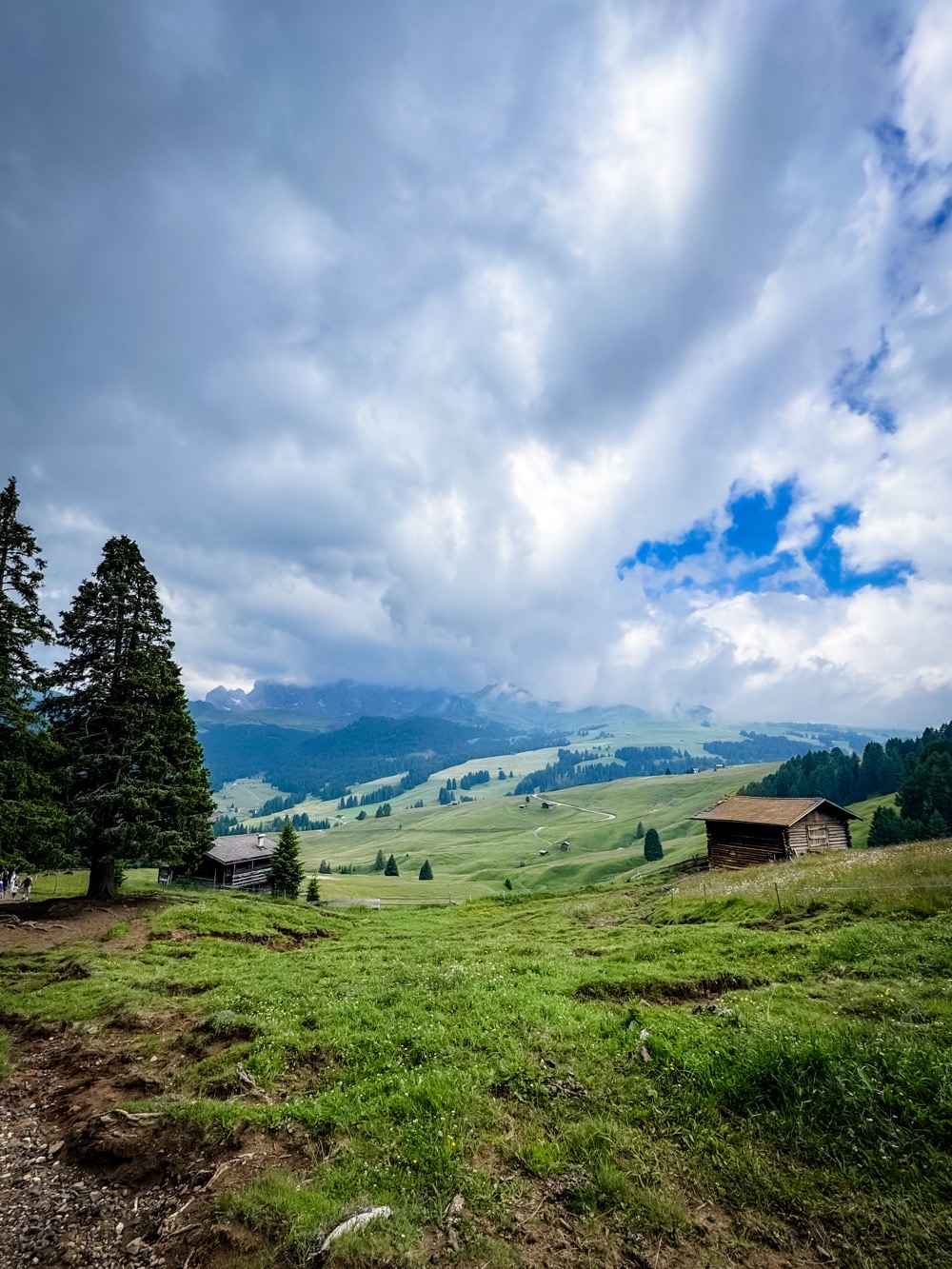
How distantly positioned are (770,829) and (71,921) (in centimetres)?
4980

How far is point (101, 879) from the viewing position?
30109 mm

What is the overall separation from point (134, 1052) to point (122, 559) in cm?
2753

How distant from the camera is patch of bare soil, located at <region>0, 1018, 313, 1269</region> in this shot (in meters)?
6.79

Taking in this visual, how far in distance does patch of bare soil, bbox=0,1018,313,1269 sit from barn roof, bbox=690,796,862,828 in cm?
4659

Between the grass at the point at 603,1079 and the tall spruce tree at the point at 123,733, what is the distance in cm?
905

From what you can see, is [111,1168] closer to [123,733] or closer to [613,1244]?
[613,1244]

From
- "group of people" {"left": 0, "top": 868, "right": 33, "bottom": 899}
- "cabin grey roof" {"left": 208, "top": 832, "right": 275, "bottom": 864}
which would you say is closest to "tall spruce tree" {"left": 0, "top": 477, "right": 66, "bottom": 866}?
"group of people" {"left": 0, "top": 868, "right": 33, "bottom": 899}

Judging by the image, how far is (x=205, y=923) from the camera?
2764 cm

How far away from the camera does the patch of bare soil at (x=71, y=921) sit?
76.3ft

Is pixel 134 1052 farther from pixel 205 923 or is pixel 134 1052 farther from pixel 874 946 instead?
pixel 874 946

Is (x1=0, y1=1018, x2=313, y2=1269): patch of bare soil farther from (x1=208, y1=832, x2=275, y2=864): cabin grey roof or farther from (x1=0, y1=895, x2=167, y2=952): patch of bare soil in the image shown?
(x1=208, y1=832, x2=275, y2=864): cabin grey roof

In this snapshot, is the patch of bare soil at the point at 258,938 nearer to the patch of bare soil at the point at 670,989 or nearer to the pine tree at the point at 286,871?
the patch of bare soil at the point at 670,989

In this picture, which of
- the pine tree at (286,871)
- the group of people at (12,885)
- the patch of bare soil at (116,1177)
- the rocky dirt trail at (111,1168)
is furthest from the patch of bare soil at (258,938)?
the pine tree at (286,871)

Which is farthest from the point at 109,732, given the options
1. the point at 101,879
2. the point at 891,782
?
the point at 891,782
